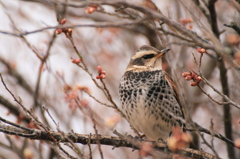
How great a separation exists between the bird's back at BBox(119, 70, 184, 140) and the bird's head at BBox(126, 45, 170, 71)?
32 centimetres

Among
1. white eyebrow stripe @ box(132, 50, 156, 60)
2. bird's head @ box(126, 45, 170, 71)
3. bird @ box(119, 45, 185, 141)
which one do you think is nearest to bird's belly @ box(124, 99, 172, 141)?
bird @ box(119, 45, 185, 141)

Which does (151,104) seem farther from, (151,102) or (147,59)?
(147,59)

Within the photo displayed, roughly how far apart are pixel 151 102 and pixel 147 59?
4.38ft

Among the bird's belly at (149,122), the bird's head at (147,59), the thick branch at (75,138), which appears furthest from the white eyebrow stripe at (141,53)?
the thick branch at (75,138)

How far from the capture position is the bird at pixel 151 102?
6.32 m

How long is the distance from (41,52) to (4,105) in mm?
1516

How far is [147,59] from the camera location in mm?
7297

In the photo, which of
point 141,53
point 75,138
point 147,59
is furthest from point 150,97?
point 75,138

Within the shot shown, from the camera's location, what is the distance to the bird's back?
20.7 ft

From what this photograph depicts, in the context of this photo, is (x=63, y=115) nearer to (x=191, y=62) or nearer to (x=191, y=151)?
(x=191, y=151)

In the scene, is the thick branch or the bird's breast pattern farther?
the bird's breast pattern

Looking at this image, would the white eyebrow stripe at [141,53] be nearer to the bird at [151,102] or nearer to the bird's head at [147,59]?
the bird's head at [147,59]

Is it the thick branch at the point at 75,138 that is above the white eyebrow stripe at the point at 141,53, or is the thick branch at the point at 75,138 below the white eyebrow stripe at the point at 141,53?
below

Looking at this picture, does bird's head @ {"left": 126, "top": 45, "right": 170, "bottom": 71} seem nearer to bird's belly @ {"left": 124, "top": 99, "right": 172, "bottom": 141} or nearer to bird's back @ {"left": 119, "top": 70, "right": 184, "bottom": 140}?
bird's back @ {"left": 119, "top": 70, "right": 184, "bottom": 140}
